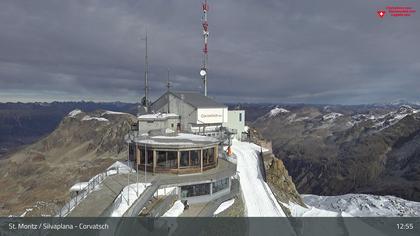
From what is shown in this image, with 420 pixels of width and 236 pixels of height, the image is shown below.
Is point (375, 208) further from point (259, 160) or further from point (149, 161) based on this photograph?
point (149, 161)

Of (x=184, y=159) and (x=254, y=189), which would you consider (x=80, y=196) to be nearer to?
(x=184, y=159)

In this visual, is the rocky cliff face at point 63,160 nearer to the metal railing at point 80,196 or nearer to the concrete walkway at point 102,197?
the metal railing at point 80,196

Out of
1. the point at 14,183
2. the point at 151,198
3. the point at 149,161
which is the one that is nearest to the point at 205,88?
the point at 149,161

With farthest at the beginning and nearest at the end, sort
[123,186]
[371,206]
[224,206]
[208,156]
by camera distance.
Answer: [371,206]
[208,156]
[224,206]
[123,186]

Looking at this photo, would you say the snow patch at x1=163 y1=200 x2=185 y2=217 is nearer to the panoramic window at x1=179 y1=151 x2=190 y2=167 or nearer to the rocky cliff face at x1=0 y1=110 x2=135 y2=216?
the panoramic window at x1=179 y1=151 x2=190 y2=167

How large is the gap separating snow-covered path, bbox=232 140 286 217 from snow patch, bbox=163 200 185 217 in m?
7.25

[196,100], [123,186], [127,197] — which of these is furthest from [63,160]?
[127,197]

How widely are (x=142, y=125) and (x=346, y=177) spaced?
143616 mm

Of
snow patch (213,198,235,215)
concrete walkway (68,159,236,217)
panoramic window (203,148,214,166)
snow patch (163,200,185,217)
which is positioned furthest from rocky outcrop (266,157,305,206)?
snow patch (163,200,185,217)

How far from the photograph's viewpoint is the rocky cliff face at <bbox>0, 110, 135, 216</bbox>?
8700cm

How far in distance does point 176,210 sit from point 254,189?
1281 centimetres

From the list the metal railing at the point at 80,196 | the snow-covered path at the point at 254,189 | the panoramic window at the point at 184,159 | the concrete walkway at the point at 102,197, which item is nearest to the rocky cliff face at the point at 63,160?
the snow-covered path at the point at 254,189

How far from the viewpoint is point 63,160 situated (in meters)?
130

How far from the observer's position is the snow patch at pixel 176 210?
70.0 feet
